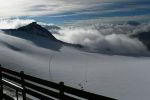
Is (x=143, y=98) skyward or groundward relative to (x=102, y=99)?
groundward

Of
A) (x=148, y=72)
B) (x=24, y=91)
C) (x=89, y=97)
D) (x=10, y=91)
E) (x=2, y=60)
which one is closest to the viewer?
(x=89, y=97)

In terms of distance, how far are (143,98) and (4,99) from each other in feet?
148

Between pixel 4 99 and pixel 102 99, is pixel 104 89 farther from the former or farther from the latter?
pixel 102 99

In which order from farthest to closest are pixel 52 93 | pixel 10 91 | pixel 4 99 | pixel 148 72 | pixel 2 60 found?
pixel 148 72, pixel 2 60, pixel 10 91, pixel 4 99, pixel 52 93

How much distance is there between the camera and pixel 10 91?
1959 cm

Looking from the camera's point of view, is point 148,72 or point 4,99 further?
point 148,72

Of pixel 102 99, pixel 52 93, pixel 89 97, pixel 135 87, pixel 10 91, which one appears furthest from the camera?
pixel 135 87

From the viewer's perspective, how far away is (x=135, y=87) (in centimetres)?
7988

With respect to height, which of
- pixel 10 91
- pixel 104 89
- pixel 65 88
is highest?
pixel 65 88

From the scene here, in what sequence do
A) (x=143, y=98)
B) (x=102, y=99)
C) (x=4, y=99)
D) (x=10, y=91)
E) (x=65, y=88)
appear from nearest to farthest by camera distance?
1. (x=102, y=99)
2. (x=65, y=88)
3. (x=4, y=99)
4. (x=10, y=91)
5. (x=143, y=98)

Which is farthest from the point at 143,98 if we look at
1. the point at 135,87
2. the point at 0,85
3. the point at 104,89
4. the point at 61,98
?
the point at 61,98

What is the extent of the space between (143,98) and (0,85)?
1768 inches

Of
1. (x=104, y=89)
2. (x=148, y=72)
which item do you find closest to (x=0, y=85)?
(x=104, y=89)

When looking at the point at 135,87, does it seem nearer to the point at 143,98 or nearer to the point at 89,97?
the point at 143,98
